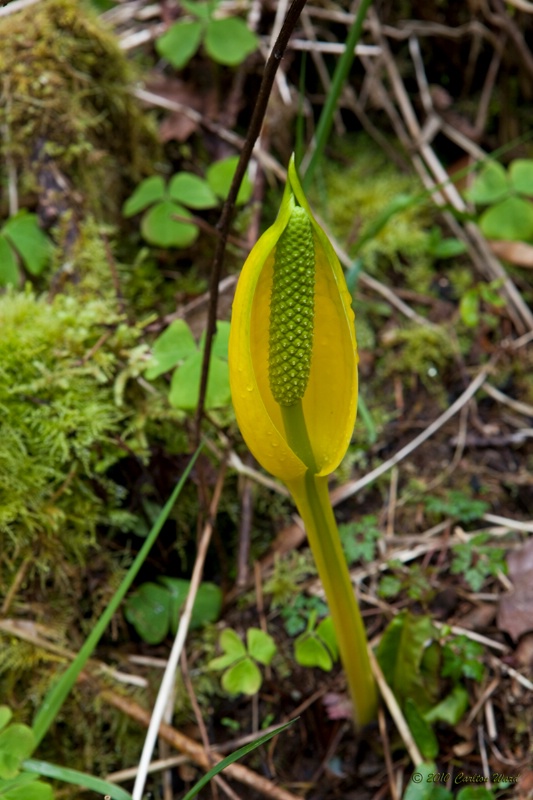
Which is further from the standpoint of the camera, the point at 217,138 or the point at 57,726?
the point at 217,138

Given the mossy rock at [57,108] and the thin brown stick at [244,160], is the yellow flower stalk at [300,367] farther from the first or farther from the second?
the mossy rock at [57,108]

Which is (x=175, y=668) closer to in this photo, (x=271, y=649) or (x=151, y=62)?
(x=271, y=649)

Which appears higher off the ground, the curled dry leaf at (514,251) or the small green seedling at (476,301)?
the curled dry leaf at (514,251)

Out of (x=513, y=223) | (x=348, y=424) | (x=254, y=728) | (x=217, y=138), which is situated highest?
(x=217, y=138)

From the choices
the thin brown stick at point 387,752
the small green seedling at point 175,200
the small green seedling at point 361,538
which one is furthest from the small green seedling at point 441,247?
the thin brown stick at point 387,752

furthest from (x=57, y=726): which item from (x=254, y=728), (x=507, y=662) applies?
(x=507, y=662)

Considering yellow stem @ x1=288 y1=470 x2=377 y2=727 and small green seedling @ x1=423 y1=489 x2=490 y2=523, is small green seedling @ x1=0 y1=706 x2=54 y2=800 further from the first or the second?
small green seedling @ x1=423 y1=489 x2=490 y2=523

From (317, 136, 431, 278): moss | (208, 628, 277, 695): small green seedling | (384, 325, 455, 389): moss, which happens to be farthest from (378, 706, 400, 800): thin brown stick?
(317, 136, 431, 278): moss

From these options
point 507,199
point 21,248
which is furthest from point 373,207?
point 21,248
